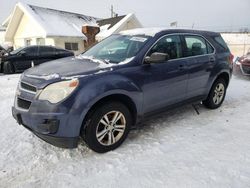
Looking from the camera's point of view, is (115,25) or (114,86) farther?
(115,25)

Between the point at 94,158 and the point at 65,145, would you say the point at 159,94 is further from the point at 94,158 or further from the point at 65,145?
the point at 65,145

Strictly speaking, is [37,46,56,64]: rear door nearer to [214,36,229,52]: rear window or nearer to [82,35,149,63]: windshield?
[82,35,149,63]: windshield

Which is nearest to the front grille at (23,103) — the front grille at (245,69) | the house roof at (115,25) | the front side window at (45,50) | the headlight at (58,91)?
the headlight at (58,91)

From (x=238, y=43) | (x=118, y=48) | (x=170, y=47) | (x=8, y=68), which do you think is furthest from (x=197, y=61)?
(x=238, y=43)

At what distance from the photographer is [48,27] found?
17500 millimetres

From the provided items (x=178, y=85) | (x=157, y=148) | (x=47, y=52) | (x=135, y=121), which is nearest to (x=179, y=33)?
(x=178, y=85)

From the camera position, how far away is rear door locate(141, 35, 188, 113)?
3.56 metres

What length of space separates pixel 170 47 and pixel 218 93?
1.90 m

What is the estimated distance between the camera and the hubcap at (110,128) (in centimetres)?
316

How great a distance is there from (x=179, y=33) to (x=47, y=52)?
9123 mm

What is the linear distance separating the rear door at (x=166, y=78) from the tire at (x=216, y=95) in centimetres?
106

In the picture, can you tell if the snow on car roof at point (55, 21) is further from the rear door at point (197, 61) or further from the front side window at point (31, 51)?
the rear door at point (197, 61)

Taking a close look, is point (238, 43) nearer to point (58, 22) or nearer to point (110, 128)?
point (58, 22)

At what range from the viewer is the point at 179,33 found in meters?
4.21
